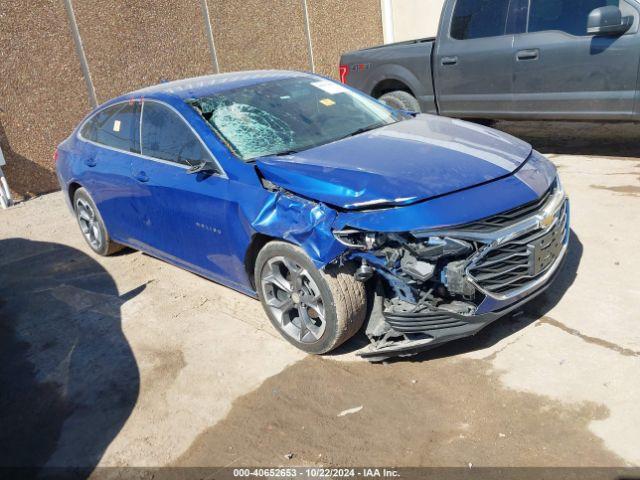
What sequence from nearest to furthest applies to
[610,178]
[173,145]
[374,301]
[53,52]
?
1. [374,301]
2. [173,145]
3. [610,178]
4. [53,52]

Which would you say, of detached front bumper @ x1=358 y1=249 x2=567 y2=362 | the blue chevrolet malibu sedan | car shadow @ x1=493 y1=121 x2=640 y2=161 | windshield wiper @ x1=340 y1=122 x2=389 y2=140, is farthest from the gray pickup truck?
detached front bumper @ x1=358 y1=249 x2=567 y2=362

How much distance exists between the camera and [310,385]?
357cm

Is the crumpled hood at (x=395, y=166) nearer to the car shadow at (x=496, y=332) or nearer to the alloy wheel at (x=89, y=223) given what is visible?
the car shadow at (x=496, y=332)

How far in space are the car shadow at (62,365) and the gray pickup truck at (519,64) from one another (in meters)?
4.54

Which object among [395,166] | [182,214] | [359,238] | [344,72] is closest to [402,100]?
[344,72]

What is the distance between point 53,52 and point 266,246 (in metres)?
6.79

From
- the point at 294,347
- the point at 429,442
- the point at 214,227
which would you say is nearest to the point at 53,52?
the point at 214,227

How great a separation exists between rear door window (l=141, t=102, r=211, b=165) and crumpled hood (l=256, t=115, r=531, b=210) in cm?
61

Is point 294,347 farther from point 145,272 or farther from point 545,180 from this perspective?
point 145,272

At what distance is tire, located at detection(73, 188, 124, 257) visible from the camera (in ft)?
19.1

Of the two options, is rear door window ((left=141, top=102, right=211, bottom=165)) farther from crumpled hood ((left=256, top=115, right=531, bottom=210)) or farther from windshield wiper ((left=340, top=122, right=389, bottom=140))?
windshield wiper ((left=340, top=122, right=389, bottom=140))

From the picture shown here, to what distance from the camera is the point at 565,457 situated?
2.76m

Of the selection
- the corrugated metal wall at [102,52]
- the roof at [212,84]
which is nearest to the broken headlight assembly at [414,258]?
the roof at [212,84]

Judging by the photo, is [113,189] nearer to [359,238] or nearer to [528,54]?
[359,238]
